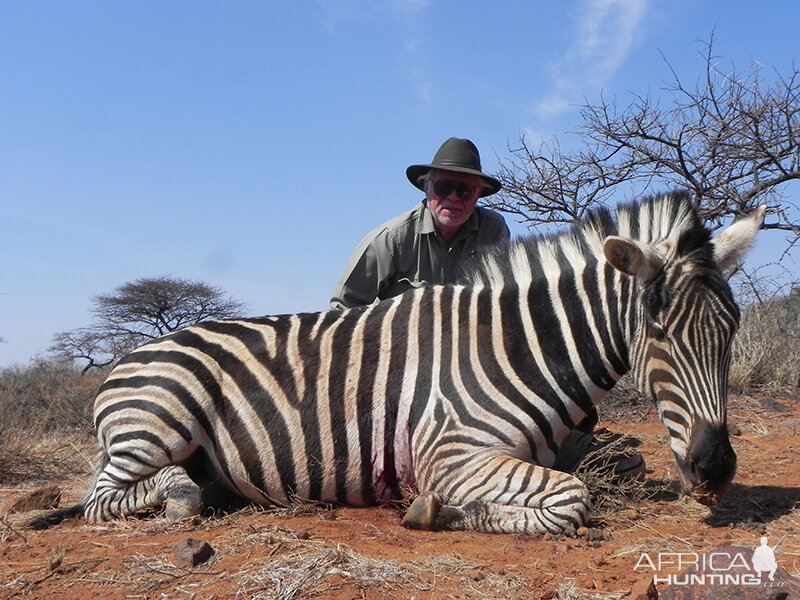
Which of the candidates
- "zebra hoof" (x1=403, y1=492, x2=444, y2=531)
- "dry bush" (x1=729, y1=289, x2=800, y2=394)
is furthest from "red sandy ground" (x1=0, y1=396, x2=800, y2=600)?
"dry bush" (x1=729, y1=289, x2=800, y2=394)

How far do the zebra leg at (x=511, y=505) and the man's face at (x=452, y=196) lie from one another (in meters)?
2.37

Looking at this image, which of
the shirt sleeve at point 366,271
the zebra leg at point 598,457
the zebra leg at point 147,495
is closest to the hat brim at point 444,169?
the shirt sleeve at point 366,271

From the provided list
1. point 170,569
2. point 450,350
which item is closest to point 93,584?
point 170,569

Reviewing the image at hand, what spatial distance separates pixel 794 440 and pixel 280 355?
4032mm

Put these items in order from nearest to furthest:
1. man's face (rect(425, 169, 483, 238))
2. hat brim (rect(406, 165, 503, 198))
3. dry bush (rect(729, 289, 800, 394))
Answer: hat brim (rect(406, 165, 503, 198)) < man's face (rect(425, 169, 483, 238)) < dry bush (rect(729, 289, 800, 394))

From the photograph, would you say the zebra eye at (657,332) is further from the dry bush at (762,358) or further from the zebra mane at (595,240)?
the dry bush at (762,358)

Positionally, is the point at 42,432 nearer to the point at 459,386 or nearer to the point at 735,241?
the point at 459,386

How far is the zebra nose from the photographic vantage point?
300cm

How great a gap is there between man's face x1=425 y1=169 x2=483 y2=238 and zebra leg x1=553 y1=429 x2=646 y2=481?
1819 millimetres

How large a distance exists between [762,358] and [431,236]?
4.53 metres

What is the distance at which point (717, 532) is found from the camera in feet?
10.5

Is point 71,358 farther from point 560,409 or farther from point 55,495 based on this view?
point 560,409

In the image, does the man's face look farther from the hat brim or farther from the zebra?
the zebra

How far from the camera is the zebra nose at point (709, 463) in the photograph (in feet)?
9.84
